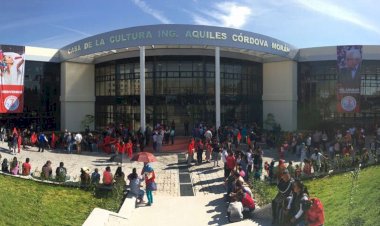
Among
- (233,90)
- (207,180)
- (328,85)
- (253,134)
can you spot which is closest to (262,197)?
(207,180)

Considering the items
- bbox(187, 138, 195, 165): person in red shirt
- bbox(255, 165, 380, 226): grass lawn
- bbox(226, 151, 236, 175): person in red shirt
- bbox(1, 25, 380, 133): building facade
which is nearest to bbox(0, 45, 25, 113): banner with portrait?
bbox(1, 25, 380, 133): building facade

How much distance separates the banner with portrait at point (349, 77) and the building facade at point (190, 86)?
87 cm

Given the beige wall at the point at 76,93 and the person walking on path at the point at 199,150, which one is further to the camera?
the beige wall at the point at 76,93

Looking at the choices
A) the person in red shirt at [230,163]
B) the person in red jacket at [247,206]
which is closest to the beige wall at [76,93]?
the person in red shirt at [230,163]

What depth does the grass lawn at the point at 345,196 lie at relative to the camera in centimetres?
848

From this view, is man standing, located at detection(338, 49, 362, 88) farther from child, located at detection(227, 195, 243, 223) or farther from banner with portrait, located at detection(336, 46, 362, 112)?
child, located at detection(227, 195, 243, 223)

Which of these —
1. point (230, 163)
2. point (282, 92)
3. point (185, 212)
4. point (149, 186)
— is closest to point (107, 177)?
point (149, 186)

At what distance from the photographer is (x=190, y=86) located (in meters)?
29.6

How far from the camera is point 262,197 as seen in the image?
12508 mm

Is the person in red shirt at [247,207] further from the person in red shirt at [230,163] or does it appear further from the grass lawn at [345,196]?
the person in red shirt at [230,163]

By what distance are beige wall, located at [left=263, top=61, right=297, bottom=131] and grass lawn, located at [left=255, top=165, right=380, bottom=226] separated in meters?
17.4

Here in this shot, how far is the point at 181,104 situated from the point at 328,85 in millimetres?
13415

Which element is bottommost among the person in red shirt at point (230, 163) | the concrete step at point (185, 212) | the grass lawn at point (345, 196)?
the concrete step at point (185, 212)

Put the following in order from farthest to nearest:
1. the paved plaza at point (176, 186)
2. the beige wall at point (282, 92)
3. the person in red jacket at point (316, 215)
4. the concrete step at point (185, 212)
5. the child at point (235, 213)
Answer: the beige wall at point (282, 92) → the paved plaza at point (176, 186) → the concrete step at point (185, 212) → the child at point (235, 213) → the person in red jacket at point (316, 215)
